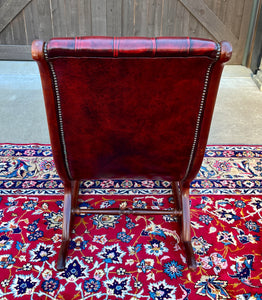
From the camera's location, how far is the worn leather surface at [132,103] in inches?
40.1

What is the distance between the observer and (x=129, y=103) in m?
1.17

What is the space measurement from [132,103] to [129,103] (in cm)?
1

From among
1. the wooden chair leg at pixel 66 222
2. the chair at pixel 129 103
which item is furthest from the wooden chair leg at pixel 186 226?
the wooden chair leg at pixel 66 222

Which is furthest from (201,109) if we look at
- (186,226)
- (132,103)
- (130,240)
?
(130,240)

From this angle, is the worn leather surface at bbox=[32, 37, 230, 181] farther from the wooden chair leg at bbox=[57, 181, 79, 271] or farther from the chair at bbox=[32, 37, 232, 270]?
the wooden chair leg at bbox=[57, 181, 79, 271]

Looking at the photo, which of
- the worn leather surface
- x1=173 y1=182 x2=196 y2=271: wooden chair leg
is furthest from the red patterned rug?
the worn leather surface

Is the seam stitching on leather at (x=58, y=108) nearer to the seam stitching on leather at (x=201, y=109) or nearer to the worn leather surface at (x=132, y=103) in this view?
the worn leather surface at (x=132, y=103)

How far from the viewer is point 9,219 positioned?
1.76 metres

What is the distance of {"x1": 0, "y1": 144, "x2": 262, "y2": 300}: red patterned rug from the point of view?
4.64 ft

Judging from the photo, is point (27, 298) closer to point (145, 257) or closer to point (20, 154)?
point (145, 257)

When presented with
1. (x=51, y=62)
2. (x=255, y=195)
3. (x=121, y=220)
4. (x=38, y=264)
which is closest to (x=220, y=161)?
(x=255, y=195)

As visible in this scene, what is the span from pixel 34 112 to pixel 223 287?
227 cm

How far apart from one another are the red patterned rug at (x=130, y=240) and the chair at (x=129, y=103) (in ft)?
0.36

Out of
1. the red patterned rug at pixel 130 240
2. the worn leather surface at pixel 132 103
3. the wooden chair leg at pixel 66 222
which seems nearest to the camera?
the worn leather surface at pixel 132 103
